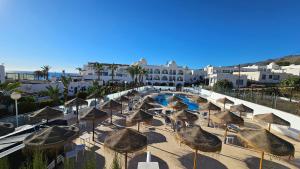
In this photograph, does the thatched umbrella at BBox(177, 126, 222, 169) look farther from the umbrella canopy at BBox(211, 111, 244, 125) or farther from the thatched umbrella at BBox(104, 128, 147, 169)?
the umbrella canopy at BBox(211, 111, 244, 125)

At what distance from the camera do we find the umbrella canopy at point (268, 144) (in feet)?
21.1

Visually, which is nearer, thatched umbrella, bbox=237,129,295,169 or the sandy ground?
thatched umbrella, bbox=237,129,295,169

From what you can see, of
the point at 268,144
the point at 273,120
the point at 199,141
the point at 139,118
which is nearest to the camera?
the point at 268,144

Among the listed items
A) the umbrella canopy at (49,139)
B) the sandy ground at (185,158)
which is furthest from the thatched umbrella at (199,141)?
the umbrella canopy at (49,139)

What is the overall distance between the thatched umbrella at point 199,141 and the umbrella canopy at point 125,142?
1.76 meters

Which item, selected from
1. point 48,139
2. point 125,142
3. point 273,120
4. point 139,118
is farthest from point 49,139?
point 273,120

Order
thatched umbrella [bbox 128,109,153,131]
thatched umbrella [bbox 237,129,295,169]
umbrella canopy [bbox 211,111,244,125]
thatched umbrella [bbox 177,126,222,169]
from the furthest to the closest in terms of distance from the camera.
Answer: umbrella canopy [bbox 211,111,244,125] → thatched umbrella [bbox 128,109,153,131] → thatched umbrella [bbox 177,126,222,169] → thatched umbrella [bbox 237,129,295,169]

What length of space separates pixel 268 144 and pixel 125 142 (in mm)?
5460

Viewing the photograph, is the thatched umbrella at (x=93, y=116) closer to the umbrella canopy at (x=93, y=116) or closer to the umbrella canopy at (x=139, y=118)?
the umbrella canopy at (x=93, y=116)

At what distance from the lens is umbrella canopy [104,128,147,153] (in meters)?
6.46

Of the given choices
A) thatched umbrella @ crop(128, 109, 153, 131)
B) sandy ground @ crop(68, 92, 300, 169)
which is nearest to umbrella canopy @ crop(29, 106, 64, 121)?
sandy ground @ crop(68, 92, 300, 169)

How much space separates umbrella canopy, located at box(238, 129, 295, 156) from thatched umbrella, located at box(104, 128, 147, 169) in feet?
14.4

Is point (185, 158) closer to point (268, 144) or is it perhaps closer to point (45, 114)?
point (268, 144)

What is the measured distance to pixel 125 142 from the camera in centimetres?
663
